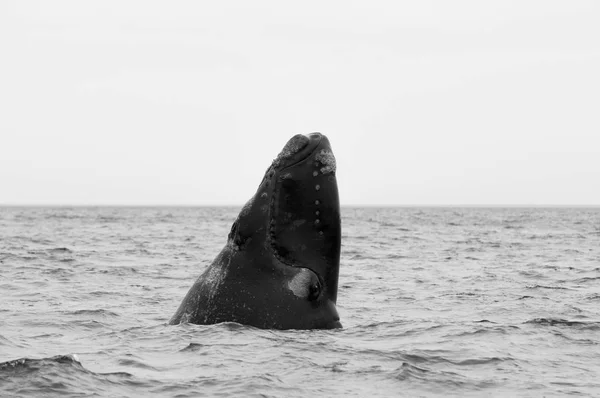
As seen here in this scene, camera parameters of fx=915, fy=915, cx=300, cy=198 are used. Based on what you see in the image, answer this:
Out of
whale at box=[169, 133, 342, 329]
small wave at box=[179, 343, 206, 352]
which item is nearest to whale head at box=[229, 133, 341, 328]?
whale at box=[169, 133, 342, 329]

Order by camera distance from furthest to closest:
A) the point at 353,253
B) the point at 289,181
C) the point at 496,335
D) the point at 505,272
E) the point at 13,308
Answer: the point at 353,253 → the point at 505,272 → the point at 13,308 → the point at 496,335 → the point at 289,181

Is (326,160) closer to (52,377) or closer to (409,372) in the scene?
(409,372)

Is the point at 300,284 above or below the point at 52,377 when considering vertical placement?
above

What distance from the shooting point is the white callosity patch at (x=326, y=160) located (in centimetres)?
833

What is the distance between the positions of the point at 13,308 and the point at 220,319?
4870 millimetres

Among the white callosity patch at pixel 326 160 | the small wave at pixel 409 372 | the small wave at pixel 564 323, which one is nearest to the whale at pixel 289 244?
the white callosity patch at pixel 326 160

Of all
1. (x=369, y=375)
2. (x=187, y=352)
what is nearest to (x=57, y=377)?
(x=187, y=352)

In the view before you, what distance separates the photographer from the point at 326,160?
834cm

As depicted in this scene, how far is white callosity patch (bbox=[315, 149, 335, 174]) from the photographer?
8.33 metres

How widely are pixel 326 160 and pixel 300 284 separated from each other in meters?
1.15

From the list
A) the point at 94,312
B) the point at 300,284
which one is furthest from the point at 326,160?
the point at 94,312

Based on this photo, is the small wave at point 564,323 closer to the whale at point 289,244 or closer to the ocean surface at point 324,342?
the ocean surface at point 324,342

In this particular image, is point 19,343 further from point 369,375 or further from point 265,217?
point 369,375

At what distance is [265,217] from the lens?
328 inches
